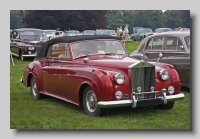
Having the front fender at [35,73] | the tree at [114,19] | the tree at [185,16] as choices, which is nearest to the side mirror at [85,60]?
the tree at [114,19]

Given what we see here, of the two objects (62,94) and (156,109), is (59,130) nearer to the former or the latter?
(62,94)

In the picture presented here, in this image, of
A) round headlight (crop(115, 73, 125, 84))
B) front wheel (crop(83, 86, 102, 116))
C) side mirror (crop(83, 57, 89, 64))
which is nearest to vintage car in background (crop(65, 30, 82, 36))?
side mirror (crop(83, 57, 89, 64))

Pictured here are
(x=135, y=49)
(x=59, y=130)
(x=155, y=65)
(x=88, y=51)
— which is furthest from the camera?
(x=135, y=49)

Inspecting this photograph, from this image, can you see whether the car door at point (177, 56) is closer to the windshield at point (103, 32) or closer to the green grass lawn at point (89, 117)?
the green grass lawn at point (89, 117)

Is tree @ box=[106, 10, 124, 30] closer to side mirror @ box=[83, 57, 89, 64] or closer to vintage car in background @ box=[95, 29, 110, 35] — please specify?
vintage car in background @ box=[95, 29, 110, 35]

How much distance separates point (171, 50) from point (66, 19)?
10.2 ft

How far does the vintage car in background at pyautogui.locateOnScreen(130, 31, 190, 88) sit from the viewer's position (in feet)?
28.6

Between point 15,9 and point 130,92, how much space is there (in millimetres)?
2395

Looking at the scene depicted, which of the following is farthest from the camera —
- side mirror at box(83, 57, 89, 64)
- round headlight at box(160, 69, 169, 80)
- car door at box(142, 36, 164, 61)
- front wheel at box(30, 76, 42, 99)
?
car door at box(142, 36, 164, 61)

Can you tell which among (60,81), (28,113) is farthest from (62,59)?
(28,113)

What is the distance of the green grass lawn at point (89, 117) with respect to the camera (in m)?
6.53

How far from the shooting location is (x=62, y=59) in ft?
26.4

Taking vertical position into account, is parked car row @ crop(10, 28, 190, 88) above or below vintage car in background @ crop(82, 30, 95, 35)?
below

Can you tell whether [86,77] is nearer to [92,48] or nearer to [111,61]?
[111,61]
